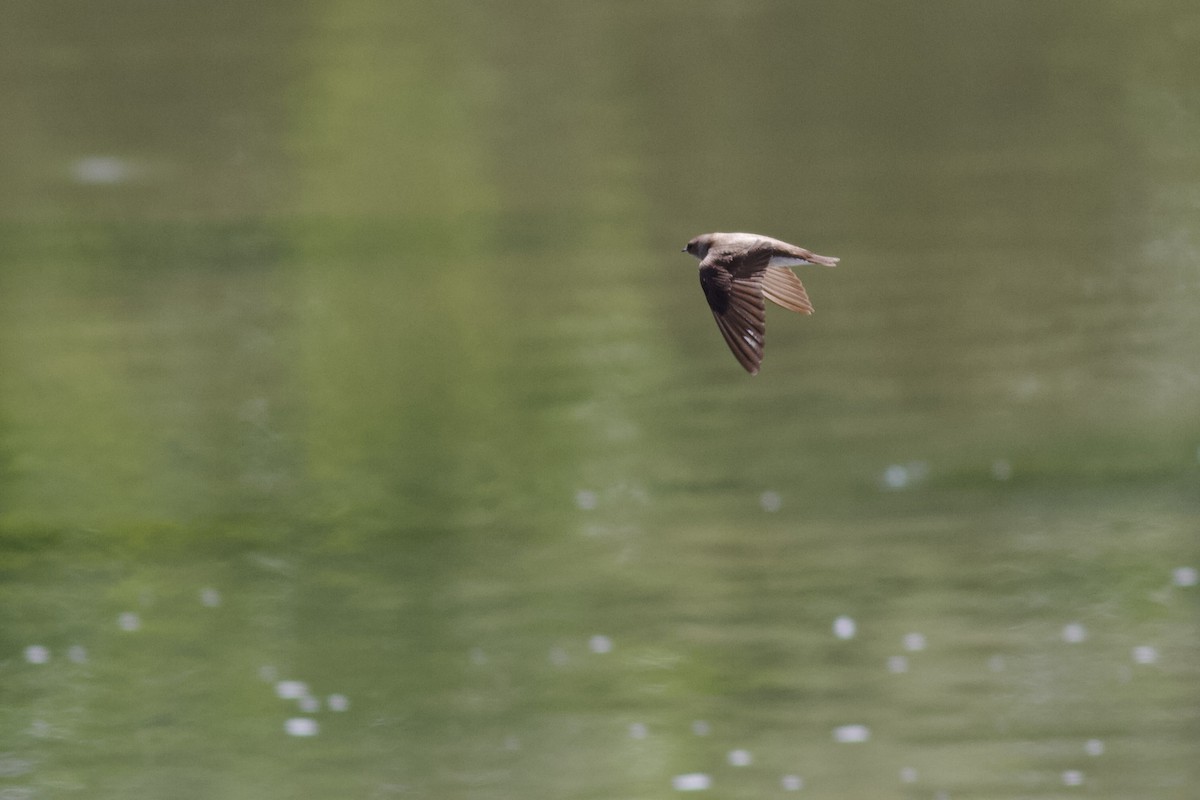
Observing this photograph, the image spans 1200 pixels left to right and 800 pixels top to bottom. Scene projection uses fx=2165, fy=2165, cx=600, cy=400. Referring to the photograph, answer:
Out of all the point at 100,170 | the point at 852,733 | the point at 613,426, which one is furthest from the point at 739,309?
the point at 100,170

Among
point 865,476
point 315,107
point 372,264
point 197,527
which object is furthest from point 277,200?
point 865,476

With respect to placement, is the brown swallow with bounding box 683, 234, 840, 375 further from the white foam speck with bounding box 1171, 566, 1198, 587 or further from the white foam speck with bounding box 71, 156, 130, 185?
the white foam speck with bounding box 71, 156, 130, 185

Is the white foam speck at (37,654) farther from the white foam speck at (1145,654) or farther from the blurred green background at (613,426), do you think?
the white foam speck at (1145,654)

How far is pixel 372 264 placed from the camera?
13.6m

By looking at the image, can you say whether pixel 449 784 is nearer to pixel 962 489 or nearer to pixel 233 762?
pixel 233 762

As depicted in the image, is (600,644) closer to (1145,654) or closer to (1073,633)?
(1073,633)

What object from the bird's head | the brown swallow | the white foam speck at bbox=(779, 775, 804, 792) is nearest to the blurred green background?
the white foam speck at bbox=(779, 775, 804, 792)

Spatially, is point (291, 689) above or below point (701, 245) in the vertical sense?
above

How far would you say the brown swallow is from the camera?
3.71 m

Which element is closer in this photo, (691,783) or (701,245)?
(701,245)

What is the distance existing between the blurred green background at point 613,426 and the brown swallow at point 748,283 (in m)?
3.65

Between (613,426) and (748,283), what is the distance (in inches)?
257

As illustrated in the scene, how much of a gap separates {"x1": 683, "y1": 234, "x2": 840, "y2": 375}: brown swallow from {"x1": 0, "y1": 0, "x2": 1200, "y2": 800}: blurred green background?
365cm

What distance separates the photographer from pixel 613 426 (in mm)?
10469
